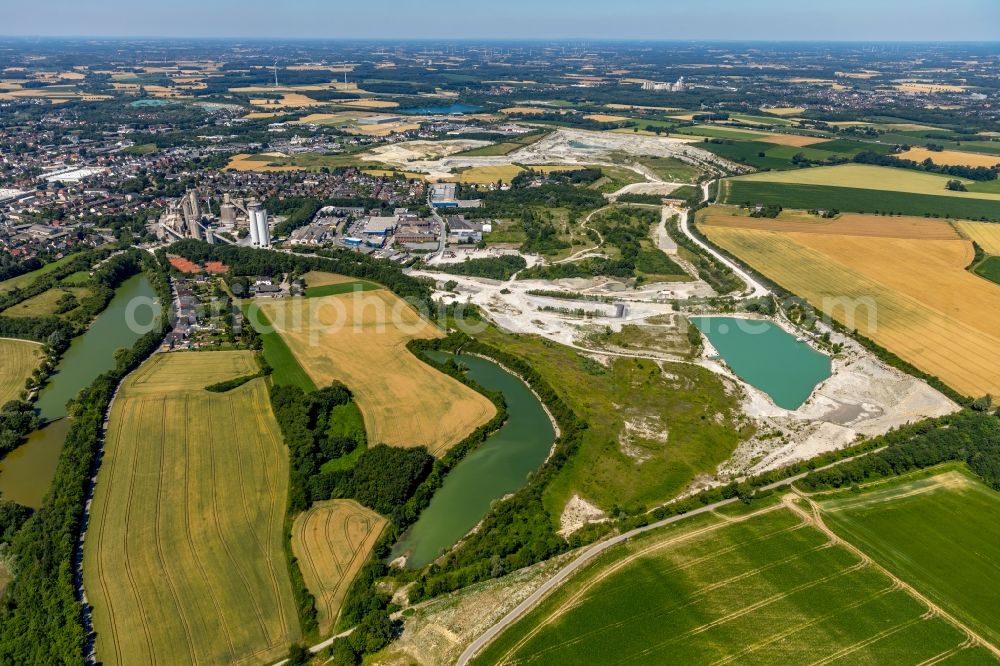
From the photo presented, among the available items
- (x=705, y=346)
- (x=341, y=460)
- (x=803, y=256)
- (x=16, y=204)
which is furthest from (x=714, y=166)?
(x=16, y=204)

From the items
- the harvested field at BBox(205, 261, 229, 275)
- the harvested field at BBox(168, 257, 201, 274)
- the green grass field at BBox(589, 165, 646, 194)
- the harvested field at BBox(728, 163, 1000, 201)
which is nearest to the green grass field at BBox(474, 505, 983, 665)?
the harvested field at BBox(205, 261, 229, 275)

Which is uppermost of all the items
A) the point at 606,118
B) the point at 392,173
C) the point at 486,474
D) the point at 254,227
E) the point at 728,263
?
the point at 606,118

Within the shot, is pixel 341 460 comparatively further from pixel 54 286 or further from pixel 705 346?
pixel 54 286

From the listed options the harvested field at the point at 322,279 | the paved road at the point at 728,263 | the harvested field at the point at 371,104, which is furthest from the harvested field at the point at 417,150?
the paved road at the point at 728,263

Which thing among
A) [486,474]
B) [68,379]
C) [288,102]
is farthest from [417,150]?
[486,474]

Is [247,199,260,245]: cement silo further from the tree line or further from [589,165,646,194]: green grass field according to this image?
the tree line

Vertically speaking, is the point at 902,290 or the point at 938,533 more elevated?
the point at 902,290

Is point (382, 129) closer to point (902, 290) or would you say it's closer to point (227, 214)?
point (227, 214)
